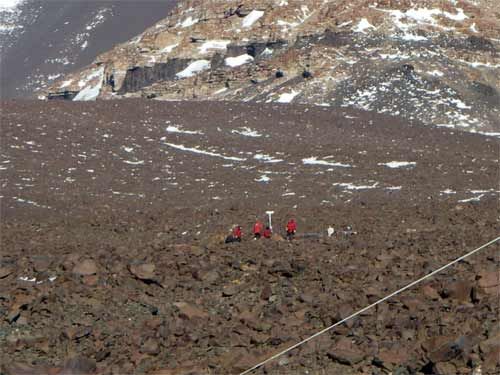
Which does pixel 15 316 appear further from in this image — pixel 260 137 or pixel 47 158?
pixel 260 137

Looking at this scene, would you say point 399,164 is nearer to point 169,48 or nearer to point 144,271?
point 144,271

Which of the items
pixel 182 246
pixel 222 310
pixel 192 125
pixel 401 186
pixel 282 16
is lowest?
pixel 282 16

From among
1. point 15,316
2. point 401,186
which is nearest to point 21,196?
point 401,186

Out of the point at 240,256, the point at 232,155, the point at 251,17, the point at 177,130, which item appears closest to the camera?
the point at 240,256

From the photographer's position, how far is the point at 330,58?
163ft

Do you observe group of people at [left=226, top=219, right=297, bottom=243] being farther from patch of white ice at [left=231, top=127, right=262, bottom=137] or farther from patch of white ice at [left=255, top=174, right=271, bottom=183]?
patch of white ice at [left=231, top=127, right=262, bottom=137]

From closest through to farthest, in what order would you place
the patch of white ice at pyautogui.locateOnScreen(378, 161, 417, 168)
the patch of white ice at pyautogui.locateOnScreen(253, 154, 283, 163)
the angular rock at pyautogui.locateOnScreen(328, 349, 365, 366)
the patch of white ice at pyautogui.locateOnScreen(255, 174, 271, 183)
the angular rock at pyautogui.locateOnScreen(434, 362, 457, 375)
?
the angular rock at pyautogui.locateOnScreen(434, 362, 457, 375), the angular rock at pyautogui.locateOnScreen(328, 349, 365, 366), the patch of white ice at pyautogui.locateOnScreen(255, 174, 271, 183), the patch of white ice at pyautogui.locateOnScreen(378, 161, 417, 168), the patch of white ice at pyautogui.locateOnScreen(253, 154, 283, 163)

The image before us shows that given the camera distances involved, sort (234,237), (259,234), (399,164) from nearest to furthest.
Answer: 1. (234,237)
2. (259,234)
3. (399,164)

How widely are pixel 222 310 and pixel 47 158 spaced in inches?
761

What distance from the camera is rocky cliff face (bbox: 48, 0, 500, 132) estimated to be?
1726 inches

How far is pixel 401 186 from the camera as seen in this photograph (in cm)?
2311

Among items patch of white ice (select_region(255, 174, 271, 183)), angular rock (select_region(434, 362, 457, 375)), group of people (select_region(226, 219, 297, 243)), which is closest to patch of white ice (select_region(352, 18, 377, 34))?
patch of white ice (select_region(255, 174, 271, 183))

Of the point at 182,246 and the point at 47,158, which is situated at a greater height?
the point at 182,246

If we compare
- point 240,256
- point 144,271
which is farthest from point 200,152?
point 144,271
